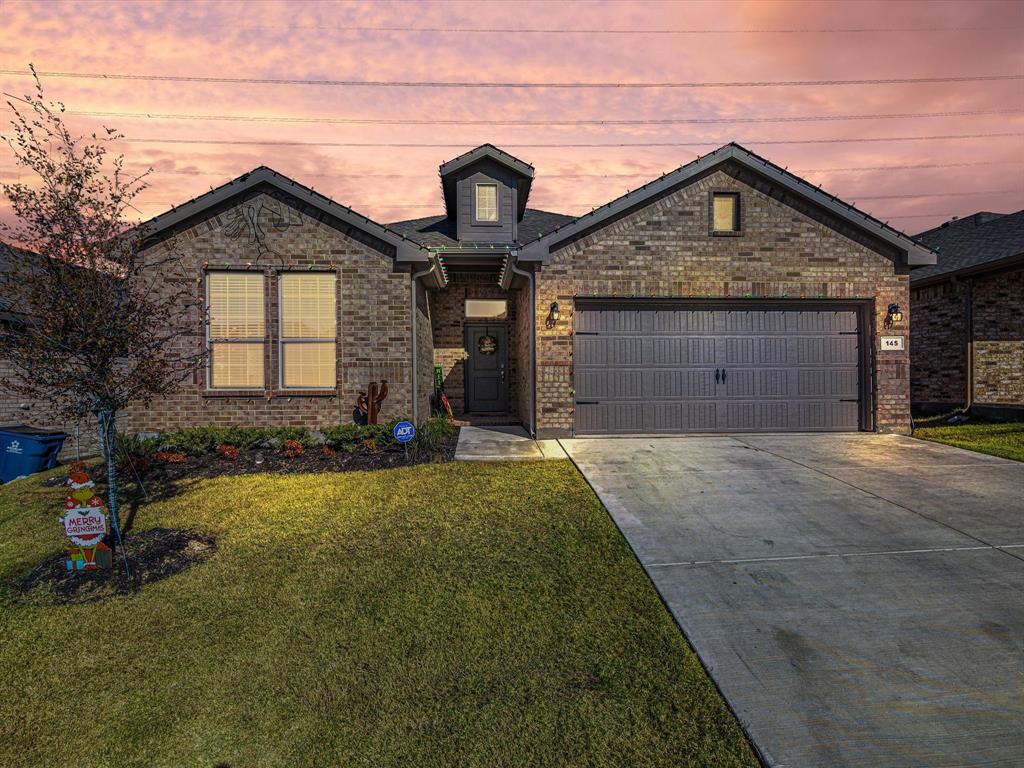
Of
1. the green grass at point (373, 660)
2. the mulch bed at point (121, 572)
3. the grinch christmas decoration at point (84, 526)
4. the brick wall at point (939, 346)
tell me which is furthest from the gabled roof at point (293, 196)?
the brick wall at point (939, 346)

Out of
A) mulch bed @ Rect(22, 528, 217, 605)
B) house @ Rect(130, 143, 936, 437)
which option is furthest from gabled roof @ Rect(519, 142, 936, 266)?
mulch bed @ Rect(22, 528, 217, 605)

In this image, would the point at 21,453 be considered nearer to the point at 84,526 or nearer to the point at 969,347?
the point at 84,526

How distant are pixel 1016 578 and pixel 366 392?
29.4 feet

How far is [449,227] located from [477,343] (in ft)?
13.4

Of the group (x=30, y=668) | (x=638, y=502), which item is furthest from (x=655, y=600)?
(x=30, y=668)

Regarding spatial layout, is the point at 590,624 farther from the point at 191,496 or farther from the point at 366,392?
the point at 366,392

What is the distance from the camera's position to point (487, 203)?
13922 millimetres

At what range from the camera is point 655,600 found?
3.71 m

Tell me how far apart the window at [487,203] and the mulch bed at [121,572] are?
11.1 m

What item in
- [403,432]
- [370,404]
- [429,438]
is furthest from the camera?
[370,404]

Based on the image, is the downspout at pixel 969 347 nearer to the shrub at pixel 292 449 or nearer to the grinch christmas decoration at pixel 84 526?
the shrub at pixel 292 449

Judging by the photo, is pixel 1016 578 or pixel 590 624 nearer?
pixel 590 624

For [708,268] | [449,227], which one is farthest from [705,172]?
[449,227]

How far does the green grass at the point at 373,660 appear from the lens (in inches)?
96.8
